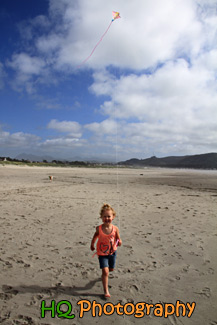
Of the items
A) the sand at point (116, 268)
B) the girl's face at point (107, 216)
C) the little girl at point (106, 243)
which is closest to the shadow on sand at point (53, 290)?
the sand at point (116, 268)

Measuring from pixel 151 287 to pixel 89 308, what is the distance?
1151mm

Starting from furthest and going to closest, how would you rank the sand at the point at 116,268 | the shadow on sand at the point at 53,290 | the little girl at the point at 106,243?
the little girl at the point at 106,243
the shadow on sand at the point at 53,290
the sand at the point at 116,268

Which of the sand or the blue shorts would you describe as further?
the blue shorts

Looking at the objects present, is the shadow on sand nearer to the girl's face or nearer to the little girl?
the little girl

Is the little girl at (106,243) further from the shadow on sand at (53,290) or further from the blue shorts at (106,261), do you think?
the shadow on sand at (53,290)

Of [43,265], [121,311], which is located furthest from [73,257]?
[121,311]

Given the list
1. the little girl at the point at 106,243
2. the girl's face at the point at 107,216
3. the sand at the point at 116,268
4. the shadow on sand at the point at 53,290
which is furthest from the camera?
the girl's face at the point at 107,216

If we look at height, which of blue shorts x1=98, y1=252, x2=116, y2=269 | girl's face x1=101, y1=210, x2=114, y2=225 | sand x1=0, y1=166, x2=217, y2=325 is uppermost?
girl's face x1=101, y1=210, x2=114, y2=225

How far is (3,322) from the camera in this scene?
8.91 feet

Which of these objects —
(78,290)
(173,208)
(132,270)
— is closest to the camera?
(78,290)

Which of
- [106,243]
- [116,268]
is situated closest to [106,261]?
[106,243]

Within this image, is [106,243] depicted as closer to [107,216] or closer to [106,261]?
[106,261]

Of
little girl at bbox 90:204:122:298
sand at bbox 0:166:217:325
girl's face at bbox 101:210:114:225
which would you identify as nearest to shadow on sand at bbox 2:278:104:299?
sand at bbox 0:166:217:325

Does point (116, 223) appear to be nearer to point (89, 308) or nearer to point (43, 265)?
point (43, 265)
